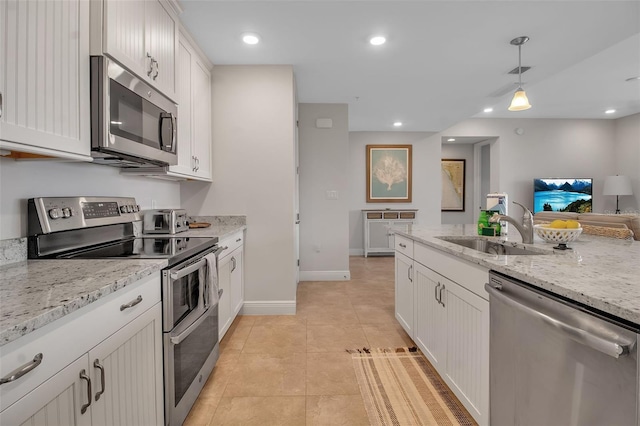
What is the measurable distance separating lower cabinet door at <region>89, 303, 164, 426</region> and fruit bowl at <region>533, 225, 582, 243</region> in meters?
A: 1.96

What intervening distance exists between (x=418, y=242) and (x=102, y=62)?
6.76 feet

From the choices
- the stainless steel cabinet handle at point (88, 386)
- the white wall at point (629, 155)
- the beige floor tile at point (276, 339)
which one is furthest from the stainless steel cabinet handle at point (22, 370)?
the white wall at point (629, 155)

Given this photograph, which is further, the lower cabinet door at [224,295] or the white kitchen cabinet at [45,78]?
the lower cabinet door at [224,295]

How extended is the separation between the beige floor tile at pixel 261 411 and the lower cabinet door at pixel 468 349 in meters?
0.84

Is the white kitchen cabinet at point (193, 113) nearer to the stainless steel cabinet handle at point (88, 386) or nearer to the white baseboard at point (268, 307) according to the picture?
the white baseboard at point (268, 307)

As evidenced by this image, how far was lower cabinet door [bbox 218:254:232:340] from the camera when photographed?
7.43ft

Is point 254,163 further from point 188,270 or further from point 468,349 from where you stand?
point 468,349

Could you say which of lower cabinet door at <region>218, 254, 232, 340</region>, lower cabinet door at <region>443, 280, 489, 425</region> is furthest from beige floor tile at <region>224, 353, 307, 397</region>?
lower cabinet door at <region>443, 280, 489, 425</region>

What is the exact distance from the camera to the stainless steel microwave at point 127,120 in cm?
135

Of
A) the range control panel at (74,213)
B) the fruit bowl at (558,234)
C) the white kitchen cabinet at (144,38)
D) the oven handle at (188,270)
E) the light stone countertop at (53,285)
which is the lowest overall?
the oven handle at (188,270)

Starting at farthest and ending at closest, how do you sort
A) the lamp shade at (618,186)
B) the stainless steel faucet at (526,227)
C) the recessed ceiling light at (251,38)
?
the lamp shade at (618,186) < the recessed ceiling light at (251,38) < the stainless steel faucet at (526,227)

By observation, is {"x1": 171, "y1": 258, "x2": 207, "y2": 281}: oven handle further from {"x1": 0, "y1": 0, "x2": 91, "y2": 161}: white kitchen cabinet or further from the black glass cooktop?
{"x1": 0, "y1": 0, "x2": 91, "y2": 161}: white kitchen cabinet

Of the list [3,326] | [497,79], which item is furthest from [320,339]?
[497,79]

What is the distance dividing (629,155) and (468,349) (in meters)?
→ 7.35
